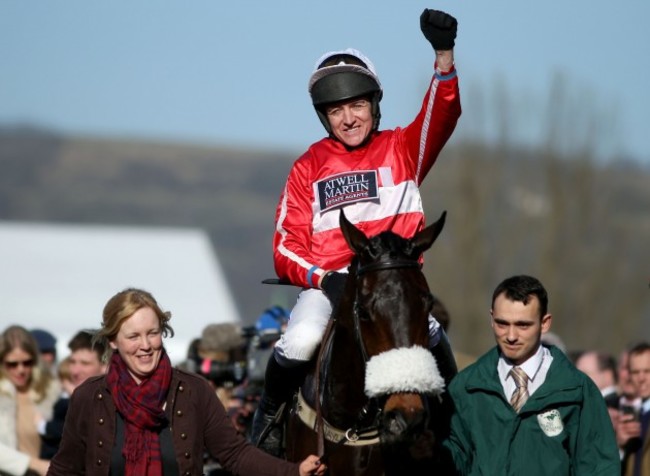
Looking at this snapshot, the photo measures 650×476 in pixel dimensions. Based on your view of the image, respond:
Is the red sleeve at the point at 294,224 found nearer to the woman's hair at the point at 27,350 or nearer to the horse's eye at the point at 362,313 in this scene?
the horse's eye at the point at 362,313

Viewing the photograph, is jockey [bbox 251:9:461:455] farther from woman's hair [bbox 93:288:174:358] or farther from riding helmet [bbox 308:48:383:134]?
woman's hair [bbox 93:288:174:358]

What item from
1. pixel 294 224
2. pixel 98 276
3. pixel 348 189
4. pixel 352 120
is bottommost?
pixel 294 224

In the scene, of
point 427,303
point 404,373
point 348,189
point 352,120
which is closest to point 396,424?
point 404,373

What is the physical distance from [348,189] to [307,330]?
0.72 meters

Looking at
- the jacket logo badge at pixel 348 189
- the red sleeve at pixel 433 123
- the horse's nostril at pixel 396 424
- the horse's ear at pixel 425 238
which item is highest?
the red sleeve at pixel 433 123

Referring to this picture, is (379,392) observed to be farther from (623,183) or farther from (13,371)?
(623,183)

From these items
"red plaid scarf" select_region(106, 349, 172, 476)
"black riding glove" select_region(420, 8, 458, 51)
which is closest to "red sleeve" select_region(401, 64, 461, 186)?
"black riding glove" select_region(420, 8, 458, 51)

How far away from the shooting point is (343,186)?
6.51 metres

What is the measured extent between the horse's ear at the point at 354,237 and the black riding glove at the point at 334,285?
260 millimetres

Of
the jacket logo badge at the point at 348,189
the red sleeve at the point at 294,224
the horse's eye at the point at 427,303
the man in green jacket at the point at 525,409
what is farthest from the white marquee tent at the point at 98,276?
the horse's eye at the point at 427,303

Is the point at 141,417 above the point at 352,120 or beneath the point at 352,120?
beneath

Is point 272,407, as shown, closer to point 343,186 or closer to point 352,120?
point 343,186

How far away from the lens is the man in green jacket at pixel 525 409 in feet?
19.0

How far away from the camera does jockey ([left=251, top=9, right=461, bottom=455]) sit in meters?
6.33
